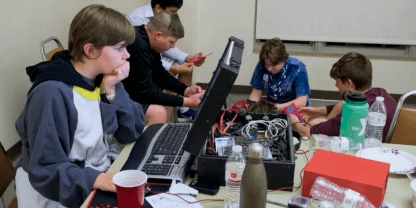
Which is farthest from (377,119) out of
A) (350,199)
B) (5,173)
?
(5,173)

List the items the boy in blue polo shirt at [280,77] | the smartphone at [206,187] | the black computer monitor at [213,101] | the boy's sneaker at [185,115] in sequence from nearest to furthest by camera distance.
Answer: the black computer monitor at [213,101] → the smartphone at [206,187] → the boy in blue polo shirt at [280,77] → the boy's sneaker at [185,115]

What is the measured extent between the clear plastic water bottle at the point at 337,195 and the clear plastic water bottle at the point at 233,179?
241mm

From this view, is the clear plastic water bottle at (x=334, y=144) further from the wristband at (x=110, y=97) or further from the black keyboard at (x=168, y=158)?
the wristband at (x=110, y=97)

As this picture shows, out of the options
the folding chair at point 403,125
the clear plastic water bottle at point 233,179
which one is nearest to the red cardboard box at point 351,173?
the clear plastic water bottle at point 233,179

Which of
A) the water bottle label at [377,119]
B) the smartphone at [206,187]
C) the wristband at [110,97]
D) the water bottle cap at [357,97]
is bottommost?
the smartphone at [206,187]

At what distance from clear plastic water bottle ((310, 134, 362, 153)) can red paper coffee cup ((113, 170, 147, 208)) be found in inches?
30.1

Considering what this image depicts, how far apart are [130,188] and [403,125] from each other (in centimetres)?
139

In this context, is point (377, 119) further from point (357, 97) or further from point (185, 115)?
point (185, 115)

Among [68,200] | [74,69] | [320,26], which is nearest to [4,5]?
[74,69]

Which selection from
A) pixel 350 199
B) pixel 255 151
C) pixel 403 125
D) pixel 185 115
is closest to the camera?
pixel 255 151

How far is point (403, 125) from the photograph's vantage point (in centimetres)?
172

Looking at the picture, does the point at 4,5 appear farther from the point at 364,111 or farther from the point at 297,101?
the point at 364,111

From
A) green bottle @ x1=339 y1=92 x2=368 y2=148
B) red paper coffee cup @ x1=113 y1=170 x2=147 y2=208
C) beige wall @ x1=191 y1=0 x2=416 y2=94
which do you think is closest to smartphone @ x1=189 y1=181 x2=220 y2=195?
red paper coffee cup @ x1=113 y1=170 x2=147 y2=208

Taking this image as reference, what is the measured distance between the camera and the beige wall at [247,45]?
159 inches
